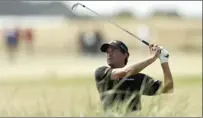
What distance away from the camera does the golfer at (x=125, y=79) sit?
6.38m

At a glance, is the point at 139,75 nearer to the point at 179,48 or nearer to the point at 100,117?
the point at 100,117

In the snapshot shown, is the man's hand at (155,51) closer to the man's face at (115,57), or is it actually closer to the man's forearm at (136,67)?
the man's forearm at (136,67)

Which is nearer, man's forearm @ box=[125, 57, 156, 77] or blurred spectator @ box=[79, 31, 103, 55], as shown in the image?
man's forearm @ box=[125, 57, 156, 77]

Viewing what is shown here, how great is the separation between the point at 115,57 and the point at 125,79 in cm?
19

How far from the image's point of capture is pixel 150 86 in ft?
21.8

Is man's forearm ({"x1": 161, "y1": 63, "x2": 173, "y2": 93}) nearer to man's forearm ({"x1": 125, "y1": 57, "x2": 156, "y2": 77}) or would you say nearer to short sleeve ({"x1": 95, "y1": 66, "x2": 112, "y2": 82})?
man's forearm ({"x1": 125, "y1": 57, "x2": 156, "y2": 77})

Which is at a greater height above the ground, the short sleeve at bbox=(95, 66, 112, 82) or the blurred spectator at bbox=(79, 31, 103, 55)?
the short sleeve at bbox=(95, 66, 112, 82)

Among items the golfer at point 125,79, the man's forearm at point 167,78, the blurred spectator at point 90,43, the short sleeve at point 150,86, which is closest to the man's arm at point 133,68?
the golfer at point 125,79

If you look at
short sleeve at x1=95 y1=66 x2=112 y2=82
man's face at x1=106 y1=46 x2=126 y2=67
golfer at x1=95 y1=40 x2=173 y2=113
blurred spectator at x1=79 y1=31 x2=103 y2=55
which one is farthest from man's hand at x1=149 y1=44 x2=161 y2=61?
blurred spectator at x1=79 y1=31 x2=103 y2=55

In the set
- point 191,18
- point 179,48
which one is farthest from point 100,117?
point 191,18

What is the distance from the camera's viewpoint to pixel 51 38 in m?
63.2

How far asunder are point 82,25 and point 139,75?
195 ft

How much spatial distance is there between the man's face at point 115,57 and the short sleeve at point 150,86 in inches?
9.8

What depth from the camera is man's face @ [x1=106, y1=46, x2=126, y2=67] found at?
6.47m
